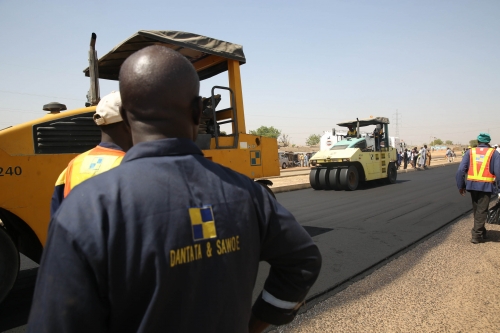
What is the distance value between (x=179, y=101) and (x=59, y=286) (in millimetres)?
632

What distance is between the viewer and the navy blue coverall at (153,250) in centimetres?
93

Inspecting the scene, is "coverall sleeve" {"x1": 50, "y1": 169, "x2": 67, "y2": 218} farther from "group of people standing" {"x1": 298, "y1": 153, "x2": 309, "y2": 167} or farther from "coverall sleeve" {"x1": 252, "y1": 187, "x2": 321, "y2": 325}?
"group of people standing" {"x1": 298, "y1": 153, "x2": 309, "y2": 167}

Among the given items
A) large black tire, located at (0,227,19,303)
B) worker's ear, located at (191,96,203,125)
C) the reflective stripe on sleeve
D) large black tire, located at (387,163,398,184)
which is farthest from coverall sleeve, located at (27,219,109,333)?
large black tire, located at (387,163,398,184)

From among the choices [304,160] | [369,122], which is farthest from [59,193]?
[304,160]

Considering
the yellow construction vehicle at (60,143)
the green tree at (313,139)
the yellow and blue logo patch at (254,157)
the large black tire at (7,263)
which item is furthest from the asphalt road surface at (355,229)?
the green tree at (313,139)

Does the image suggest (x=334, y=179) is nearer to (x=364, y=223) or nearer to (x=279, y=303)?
(x=364, y=223)

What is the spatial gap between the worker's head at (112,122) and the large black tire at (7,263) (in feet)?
7.14

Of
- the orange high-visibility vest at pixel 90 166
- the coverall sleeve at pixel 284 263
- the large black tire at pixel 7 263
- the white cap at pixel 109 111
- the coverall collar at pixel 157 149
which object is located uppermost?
the white cap at pixel 109 111

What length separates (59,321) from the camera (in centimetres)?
91

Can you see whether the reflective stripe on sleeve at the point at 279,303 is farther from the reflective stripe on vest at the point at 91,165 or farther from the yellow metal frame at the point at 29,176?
the yellow metal frame at the point at 29,176

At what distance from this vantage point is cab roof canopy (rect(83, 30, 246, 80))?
506cm

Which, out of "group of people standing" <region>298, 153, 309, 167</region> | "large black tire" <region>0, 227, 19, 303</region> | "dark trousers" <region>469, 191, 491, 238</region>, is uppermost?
"large black tire" <region>0, 227, 19, 303</region>

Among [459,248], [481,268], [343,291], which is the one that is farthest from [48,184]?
[459,248]

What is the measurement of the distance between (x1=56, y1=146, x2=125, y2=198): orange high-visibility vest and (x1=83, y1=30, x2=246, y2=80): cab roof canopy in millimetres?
2921
